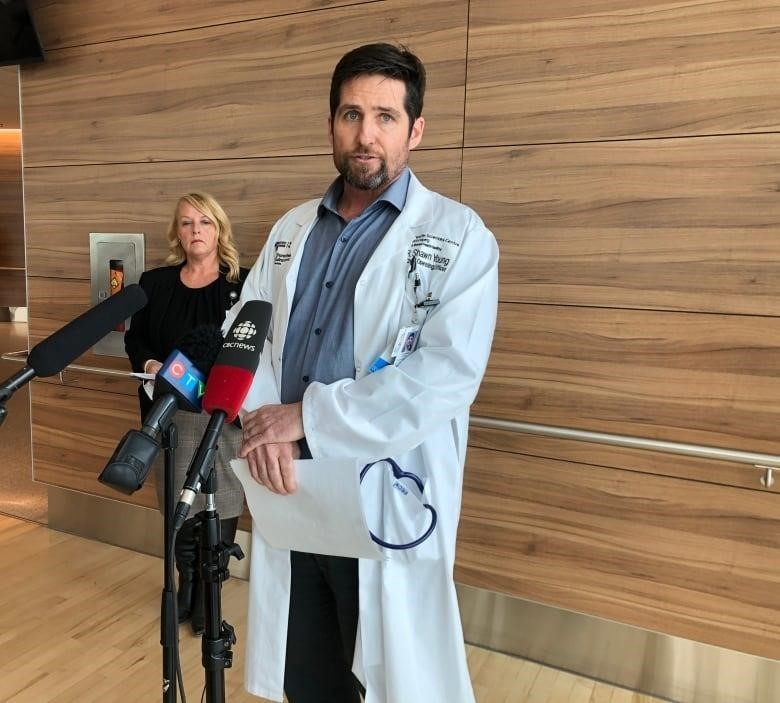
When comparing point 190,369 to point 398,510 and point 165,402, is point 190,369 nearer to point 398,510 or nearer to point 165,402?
point 165,402

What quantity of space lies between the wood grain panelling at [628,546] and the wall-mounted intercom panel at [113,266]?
1799 millimetres

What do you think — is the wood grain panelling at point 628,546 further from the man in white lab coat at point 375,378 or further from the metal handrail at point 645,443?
the man in white lab coat at point 375,378

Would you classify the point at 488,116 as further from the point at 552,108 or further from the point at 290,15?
the point at 290,15

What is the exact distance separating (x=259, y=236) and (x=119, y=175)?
84 cm

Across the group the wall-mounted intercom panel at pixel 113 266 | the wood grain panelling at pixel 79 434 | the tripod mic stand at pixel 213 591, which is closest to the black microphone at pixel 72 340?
the tripod mic stand at pixel 213 591

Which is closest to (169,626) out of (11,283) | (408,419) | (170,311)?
(408,419)

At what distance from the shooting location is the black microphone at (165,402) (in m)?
0.84

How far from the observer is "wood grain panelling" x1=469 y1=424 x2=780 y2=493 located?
2.06 m

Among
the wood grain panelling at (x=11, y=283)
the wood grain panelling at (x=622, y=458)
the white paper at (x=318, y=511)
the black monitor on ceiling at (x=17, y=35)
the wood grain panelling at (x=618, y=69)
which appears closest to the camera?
the white paper at (x=318, y=511)

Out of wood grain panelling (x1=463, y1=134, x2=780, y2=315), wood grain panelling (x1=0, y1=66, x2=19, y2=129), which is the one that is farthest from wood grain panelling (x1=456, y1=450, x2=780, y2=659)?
wood grain panelling (x1=0, y1=66, x2=19, y2=129)

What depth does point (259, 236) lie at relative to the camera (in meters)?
2.77

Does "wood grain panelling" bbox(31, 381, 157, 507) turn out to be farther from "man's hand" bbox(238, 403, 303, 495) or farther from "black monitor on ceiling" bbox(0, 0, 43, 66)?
"man's hand" bbox(238, 403, 303, 495)

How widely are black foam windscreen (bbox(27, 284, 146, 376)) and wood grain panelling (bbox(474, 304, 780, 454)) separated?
152cm

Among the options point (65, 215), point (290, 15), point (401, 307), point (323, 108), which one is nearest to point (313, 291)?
point (401, 307)
